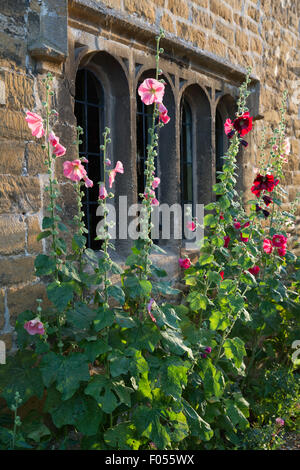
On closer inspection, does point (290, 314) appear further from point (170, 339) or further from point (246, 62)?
point (246, 62)

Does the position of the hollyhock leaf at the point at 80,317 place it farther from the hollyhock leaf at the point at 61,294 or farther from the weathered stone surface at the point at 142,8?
the weathered stone surface at the point at 142,8

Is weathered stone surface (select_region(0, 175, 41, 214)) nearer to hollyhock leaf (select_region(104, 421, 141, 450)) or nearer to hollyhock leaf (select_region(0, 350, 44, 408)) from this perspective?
hollyhock leaf (select_region(0, 350, 44, 408))

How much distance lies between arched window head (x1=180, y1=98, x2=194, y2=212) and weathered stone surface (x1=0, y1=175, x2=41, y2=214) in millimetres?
1906

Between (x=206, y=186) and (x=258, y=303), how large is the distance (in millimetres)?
1278

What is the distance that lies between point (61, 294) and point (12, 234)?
59 cm

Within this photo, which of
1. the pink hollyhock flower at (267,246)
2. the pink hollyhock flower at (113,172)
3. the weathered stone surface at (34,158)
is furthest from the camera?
the pink hollyhock flower at (267,246)

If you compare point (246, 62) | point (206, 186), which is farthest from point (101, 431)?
point (246, 62)

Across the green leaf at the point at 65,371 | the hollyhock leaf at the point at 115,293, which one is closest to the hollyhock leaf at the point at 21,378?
the green leaf at the point at 65,371

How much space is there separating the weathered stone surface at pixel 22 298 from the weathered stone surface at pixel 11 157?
643 millimetres

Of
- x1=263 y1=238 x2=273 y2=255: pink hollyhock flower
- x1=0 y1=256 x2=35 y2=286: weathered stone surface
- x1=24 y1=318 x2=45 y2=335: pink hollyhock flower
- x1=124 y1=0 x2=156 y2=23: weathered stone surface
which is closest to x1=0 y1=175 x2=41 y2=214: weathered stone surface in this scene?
x1=0 y1=256 x2=35 y2=286: weathered stone surface

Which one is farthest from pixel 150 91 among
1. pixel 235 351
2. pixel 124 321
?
pixel 235 351

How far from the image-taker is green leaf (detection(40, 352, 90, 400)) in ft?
7.03

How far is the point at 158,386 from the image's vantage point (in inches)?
91.7

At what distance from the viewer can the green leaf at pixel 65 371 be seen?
7.03 ft
